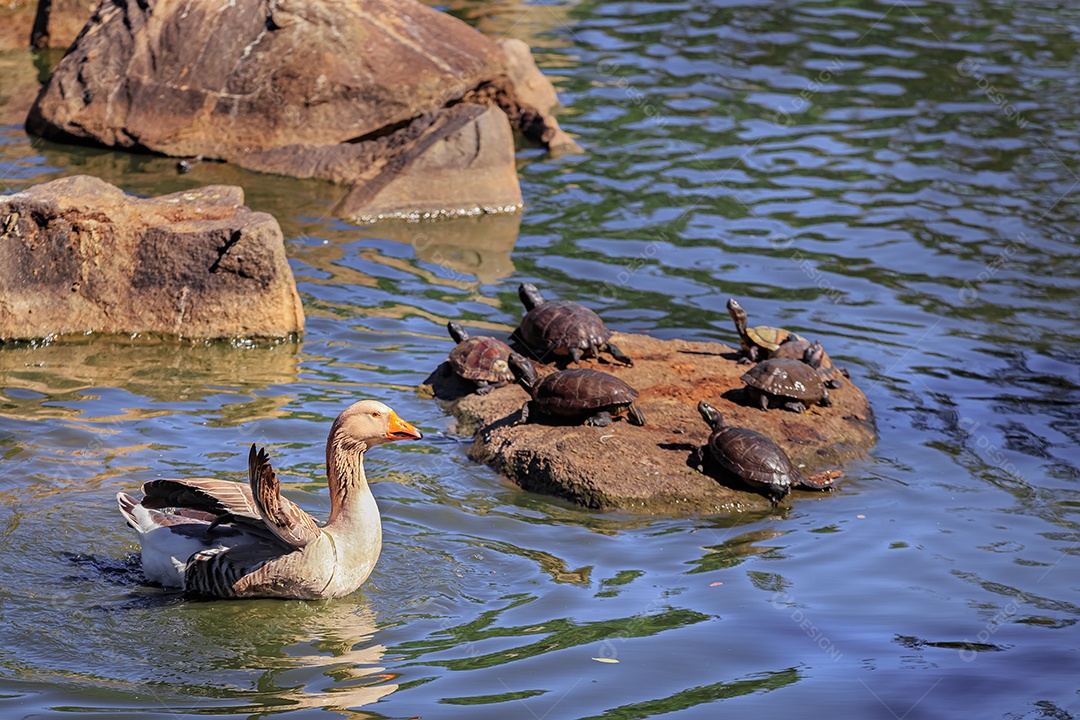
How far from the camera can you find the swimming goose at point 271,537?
5781mm

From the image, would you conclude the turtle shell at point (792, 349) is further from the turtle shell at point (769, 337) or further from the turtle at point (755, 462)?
the turtle at point (755, 462)

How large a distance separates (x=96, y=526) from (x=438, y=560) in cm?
180

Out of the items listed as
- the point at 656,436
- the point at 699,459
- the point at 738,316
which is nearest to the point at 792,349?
the point at 738,316

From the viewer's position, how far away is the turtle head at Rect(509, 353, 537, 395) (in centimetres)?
847

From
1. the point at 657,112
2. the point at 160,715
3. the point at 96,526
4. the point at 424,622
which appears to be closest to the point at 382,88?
the point at 657,112

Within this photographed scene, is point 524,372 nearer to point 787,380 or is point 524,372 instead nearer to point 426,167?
point 787,380

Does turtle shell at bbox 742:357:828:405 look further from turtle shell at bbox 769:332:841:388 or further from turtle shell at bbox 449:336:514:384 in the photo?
turtle shell at bbox 449:336:514:384

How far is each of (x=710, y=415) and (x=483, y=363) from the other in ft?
5.64

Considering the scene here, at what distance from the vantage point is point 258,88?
13.5 m

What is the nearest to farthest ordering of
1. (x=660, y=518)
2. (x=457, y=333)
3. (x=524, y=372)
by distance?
(x=660, y=518) → (x=524, y=372) → (x=457, y=333)

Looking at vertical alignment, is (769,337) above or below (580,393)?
below

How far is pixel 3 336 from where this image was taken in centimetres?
910

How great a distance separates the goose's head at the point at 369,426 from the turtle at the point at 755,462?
2205mm

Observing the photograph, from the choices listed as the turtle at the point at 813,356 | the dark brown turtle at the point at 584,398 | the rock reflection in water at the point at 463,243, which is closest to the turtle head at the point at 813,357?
the turtle at the point at 813,356
